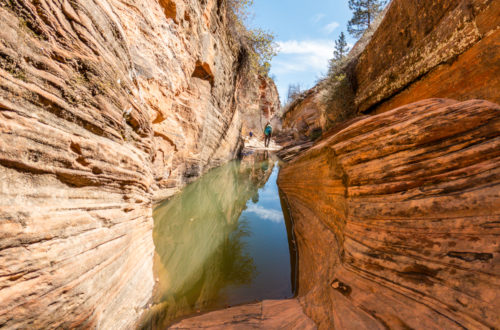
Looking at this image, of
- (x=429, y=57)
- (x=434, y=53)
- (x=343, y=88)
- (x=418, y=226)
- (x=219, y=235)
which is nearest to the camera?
(x=418, y=226)

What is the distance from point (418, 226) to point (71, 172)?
3.35 meters

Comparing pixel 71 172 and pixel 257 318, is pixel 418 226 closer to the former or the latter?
pixel 257 318

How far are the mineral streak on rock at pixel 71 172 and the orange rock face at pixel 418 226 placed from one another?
2.29 meters

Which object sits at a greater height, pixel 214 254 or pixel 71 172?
pixel 71 172

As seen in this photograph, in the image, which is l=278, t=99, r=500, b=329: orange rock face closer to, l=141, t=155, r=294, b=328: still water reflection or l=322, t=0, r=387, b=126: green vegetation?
l=141, t=155, r=294, b=328: still water reflection

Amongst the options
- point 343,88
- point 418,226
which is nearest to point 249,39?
point 343,88

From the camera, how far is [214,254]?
12.4ft

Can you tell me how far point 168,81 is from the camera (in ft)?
16.7

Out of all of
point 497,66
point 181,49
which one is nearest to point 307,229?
point 497,66

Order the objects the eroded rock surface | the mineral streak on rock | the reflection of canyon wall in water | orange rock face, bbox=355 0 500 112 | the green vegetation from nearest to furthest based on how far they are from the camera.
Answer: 1. the mineral streak on rock
2. the eroded rock surface
3. the reflection of canyon wall in water
4. orange rock face, bbox=355 0 500 112
5. the green vegetation

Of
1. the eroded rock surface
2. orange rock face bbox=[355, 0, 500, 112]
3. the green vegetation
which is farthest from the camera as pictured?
the green vegetation

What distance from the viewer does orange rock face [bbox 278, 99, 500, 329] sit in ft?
4.24

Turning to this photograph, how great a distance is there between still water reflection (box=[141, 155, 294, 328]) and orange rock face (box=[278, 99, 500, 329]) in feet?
3.53

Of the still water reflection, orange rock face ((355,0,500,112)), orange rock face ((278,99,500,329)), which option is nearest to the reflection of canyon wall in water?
the still water reflection
